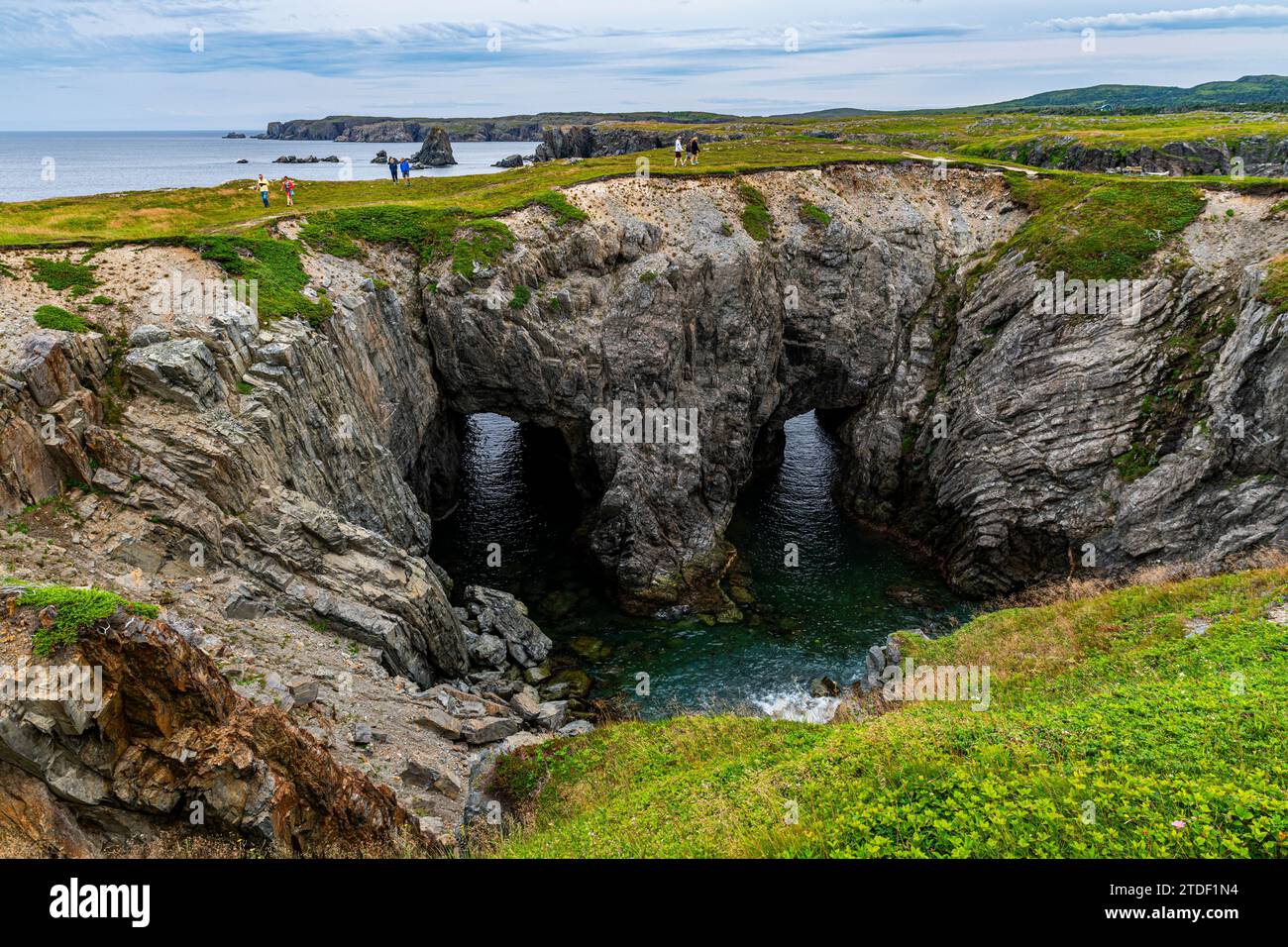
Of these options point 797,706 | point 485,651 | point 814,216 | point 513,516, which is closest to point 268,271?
point 485,651

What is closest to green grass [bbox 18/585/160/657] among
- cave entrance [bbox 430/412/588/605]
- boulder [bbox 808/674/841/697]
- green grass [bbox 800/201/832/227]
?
boulder [bbox 808/674/841/697]

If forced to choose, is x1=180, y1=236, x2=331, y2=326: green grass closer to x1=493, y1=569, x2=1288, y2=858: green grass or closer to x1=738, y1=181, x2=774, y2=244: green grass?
x1=493, y1=569, x2=1288, y2=858: green grass

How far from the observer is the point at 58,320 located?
2706cm

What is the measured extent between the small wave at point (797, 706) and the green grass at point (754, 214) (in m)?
34.7

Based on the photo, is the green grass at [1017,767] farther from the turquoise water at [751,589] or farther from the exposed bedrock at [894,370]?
the exposed bedrock at [894,370]

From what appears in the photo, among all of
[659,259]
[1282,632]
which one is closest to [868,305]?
[659,259]

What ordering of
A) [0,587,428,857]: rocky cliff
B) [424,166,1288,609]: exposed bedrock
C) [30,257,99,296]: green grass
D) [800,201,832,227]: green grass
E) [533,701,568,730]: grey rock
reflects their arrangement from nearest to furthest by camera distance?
[0,587,428,857]: rocky cliff
[30,257,99,296]: green grass
[533,701,568,730]: grey rock
[424,166,1288,609]: exposed bedrock
[800,201,832,227]: green grass

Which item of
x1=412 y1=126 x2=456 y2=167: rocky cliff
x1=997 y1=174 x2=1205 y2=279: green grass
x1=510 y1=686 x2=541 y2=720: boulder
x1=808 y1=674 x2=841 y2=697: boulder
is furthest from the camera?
x1=412 y1=126 x2=456 y2=167: rocky cliff

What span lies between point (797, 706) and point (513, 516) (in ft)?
94.2

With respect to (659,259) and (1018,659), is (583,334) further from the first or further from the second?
(1018,659)

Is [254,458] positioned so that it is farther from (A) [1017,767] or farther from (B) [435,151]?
(B) [435,151]

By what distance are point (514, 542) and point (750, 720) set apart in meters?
31.3

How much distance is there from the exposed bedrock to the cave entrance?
103 inches

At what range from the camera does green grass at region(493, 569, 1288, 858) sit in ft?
36.2
